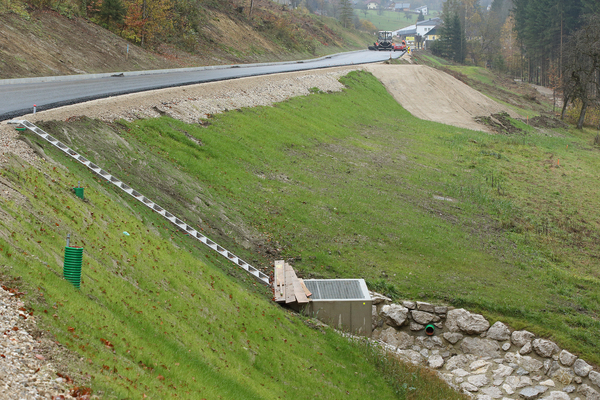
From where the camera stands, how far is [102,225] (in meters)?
11.7

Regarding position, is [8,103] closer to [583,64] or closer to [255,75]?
[255,75]

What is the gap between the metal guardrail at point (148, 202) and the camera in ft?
49.1

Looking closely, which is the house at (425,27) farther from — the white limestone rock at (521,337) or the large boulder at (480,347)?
the large boulder at (480,347)

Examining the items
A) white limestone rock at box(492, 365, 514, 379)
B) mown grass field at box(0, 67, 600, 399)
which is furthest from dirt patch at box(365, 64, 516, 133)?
white limestone rock at box(492, 365, 514, 379)

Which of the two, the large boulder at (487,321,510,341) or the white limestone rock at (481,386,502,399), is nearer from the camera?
the white limestone rock at (481,386,502,399)

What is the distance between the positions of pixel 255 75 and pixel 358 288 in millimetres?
25380

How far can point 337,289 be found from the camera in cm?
1533

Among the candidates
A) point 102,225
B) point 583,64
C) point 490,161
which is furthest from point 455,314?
point 583,64

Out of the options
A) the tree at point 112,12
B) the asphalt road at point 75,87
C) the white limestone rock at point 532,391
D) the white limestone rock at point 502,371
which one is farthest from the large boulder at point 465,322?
the tree at point 112,12

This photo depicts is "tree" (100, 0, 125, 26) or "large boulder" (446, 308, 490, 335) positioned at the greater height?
"tree" (100, 0, 125, 26)

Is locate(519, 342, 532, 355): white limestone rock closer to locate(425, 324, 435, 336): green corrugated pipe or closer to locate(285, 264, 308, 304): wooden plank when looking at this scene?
locate(425, 324, 435, 336): green corrugated pipe

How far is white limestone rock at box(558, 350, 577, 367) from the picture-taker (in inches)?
548

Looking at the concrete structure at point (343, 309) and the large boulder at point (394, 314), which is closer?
the concrete structure at point (343, 309)

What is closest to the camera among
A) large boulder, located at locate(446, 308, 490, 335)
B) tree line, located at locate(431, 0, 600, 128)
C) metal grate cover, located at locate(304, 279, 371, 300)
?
metal grate cover, located at locate(304, 279, 371, 300)
